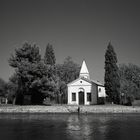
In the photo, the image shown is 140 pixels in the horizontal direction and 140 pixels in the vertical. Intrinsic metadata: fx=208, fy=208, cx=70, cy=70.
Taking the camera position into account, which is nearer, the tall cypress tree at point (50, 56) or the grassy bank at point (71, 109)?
the grassy bank at point (71, 109)

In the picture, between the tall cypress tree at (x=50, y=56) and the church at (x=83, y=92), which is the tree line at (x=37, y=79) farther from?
the tall cypress tree at (x=50, y=56)

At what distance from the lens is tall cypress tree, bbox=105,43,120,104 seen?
51.2 m

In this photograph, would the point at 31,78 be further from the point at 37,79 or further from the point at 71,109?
the point at 71,109

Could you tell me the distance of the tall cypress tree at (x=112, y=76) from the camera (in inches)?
2018

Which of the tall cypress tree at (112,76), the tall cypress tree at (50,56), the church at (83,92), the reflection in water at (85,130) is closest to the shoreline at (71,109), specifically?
the tall cypress tree at (112,76)

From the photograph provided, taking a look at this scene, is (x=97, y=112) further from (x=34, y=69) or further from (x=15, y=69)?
(x=15, y=69)

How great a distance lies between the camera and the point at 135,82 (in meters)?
97.4

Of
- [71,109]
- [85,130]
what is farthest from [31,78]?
[85,130]

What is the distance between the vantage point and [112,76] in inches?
2063

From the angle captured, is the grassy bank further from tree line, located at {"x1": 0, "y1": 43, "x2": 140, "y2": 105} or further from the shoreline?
tree line, located at {"x1": 0, "y1": 43, "x2": 140, "y2": 105}

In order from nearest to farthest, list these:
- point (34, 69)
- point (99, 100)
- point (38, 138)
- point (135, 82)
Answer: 1. point (38, 138)
2. point (34, 69)
3. point (99, 100)
4. point (135, 82)

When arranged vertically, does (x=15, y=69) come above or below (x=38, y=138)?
above

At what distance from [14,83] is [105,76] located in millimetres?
22561

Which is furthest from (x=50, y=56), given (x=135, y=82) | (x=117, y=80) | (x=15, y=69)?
(x=135, y=82)
